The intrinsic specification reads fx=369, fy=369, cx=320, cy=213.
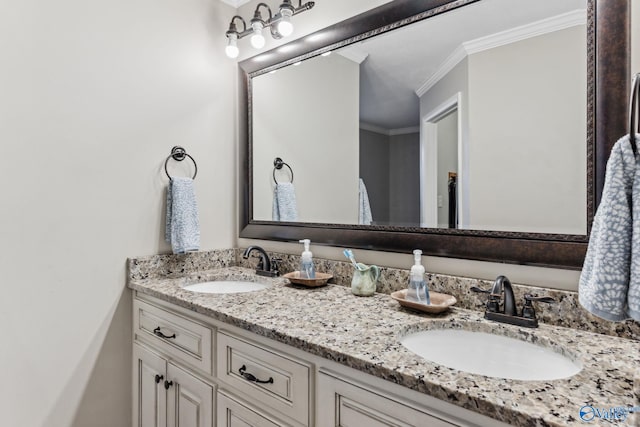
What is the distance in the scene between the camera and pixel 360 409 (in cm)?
84


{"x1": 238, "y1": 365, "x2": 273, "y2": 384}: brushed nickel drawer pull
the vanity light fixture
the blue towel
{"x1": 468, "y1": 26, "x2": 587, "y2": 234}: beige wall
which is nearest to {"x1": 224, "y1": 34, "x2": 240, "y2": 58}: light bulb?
the vanity light fixture

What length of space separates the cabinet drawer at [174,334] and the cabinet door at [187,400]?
0.06 metres

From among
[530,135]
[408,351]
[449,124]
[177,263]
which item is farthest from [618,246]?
[177,263]

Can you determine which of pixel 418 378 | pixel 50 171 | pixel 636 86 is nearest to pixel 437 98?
pixel 636 86

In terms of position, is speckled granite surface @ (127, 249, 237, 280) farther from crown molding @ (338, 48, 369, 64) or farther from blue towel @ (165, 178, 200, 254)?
crown molding @ (338, 48, 369, 64)

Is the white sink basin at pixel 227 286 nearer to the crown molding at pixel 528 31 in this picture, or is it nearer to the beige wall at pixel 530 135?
the beige wall at pixel 530 135

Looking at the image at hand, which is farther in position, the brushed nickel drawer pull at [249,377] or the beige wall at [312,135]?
the beige wall at [312,135]

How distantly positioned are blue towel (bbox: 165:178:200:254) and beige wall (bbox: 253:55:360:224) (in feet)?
1.19

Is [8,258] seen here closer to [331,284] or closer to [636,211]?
[331,284]

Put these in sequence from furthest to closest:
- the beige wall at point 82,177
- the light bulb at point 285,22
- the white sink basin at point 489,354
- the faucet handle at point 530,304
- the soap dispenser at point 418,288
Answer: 1. the light bulb at point 285,22
2. the beige wall at point 82,177
3. the soap dispenser at point 418,288
4. the faucet handle at point 530,304
5. the white sink basin at point 489,354

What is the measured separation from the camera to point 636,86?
67cm

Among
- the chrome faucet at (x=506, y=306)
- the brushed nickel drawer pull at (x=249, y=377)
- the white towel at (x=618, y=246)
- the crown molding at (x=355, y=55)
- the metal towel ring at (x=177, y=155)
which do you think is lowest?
the brushed nickel drawer pull at (x=249, y=377)

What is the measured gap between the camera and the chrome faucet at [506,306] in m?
1.04

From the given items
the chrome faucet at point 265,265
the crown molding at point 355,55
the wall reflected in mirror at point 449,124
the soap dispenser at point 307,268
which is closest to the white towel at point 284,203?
the wall reflected in mirror at point 449,124
